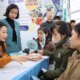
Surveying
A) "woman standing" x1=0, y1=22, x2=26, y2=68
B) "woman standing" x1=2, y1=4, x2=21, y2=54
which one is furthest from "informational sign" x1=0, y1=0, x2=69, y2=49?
"woman standing" x1=0, y1=22, x2=26, y2=68

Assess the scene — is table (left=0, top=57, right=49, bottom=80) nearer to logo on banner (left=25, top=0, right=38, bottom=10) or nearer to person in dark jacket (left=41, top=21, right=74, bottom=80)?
person in dark jacket (left=41, top=21, right=74, bottom=80)

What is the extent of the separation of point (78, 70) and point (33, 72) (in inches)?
25.6

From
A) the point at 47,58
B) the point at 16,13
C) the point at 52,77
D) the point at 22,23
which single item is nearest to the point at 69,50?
the point at 52,77

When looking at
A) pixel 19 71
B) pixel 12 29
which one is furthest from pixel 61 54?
pixel 12 29

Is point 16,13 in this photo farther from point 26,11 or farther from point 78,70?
point 26,11

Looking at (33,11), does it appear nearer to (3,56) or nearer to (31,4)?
(31,4)

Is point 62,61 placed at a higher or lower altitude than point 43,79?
higher

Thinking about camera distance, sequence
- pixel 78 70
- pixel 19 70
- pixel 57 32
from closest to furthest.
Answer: pixel 78 70 < pixel 19 70 < pixel 57 32

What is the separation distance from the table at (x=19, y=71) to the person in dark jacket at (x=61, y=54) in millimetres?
154

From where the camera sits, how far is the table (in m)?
1.85

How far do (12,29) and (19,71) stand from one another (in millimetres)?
1467

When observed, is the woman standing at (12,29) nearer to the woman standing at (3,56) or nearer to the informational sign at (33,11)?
the woman standing at (3,56)

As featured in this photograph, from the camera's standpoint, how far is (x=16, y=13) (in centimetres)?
338

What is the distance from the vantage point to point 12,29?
3420mm
